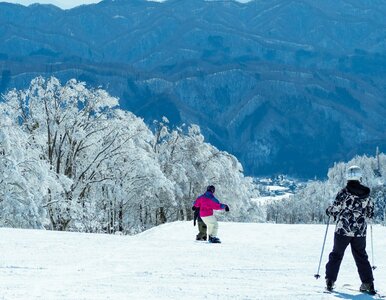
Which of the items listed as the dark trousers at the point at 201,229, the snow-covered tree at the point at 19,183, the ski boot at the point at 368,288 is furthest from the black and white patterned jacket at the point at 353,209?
the snow-covered tree at the point at 19,183

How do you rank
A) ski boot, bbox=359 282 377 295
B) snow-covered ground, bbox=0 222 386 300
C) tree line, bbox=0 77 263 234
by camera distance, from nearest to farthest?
snow-covered ground, bbox=0 222 386 300 → ski boot, bbox=359 282 377 295 → tree line, bbox=0 77 263 234

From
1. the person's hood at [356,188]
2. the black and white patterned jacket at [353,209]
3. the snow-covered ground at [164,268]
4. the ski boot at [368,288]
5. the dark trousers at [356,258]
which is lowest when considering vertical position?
the snow-covered ground at [164,268]

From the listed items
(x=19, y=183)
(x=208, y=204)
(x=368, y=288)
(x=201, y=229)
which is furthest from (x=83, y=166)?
(x=368, y=288)

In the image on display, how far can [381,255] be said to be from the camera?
14.1 meters

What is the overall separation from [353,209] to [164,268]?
11.6 feet

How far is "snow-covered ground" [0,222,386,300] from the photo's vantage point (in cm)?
834

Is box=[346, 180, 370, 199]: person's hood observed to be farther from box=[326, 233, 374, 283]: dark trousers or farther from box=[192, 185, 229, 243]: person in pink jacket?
box=[192, 185, 229, 243]: person in pink jacket

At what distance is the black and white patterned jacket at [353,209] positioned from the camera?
8727mm

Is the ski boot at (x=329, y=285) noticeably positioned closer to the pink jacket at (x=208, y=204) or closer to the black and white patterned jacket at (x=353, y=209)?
the black and white patterned jacket at (x=353, y=209)

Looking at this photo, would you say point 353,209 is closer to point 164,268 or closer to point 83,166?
point 164,268

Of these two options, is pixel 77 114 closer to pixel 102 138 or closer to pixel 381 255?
pixel 102 138

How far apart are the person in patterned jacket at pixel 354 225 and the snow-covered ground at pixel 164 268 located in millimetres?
287

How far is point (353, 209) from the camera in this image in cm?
877

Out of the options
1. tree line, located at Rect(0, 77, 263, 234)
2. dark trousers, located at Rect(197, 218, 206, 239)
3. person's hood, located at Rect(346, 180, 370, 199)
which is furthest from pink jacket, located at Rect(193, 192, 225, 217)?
tree line, located at Rect(0, 77, 263, 234)
